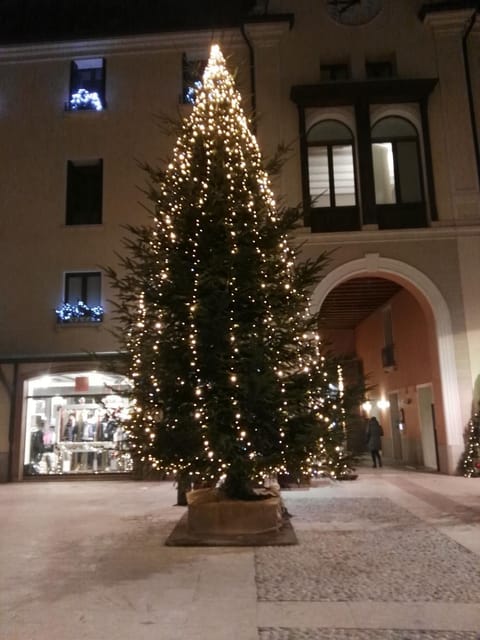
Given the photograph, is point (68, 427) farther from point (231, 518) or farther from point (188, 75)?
point (188, 75)

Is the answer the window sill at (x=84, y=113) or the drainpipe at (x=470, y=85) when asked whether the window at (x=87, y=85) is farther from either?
the drainpipe at (x=470, y=85)

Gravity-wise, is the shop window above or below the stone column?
below

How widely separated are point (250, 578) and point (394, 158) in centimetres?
1353

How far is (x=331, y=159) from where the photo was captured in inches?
656

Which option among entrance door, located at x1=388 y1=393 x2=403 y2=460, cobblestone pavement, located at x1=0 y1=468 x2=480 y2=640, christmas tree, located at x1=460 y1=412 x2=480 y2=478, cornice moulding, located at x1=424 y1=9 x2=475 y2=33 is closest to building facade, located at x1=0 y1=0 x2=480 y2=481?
cornice moulding, located at x1=424 y1=9 x2=475 y2=33

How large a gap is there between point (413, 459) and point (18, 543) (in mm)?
13633

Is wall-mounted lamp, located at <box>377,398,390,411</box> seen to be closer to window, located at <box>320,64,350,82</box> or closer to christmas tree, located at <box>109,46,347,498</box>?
window, located at <box>320,64,350,82</box>

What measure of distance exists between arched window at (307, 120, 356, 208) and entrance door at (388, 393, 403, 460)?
8.08 m

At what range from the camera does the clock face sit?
679 inches

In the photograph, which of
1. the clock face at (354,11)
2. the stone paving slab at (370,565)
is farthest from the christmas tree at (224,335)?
the clock face at (354,11)

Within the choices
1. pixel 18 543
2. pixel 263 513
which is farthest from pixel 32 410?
pixel 263 513

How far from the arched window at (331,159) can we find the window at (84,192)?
6165mm

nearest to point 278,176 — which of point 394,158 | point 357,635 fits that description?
point 394,158

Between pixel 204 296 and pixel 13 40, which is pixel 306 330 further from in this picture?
pixel 13 40
